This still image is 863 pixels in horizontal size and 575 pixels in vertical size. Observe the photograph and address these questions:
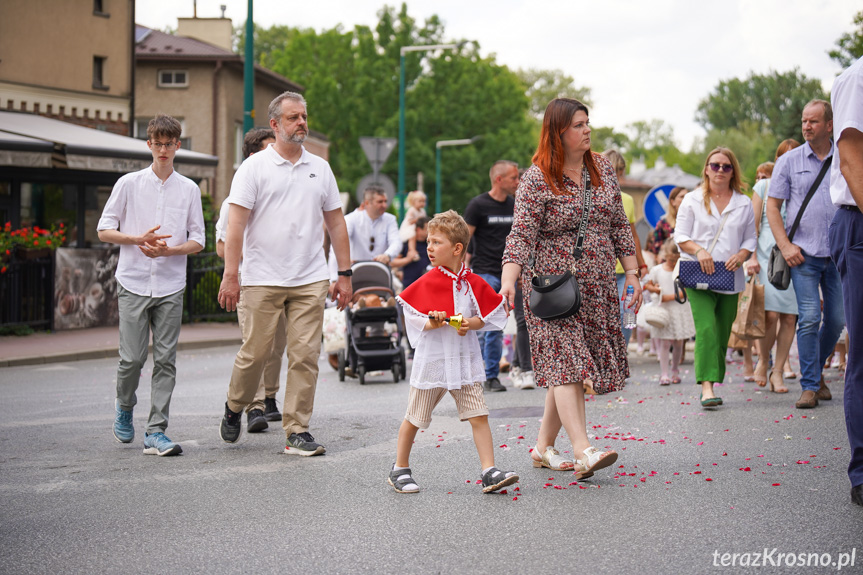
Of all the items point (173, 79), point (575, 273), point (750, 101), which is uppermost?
point (750, 101)

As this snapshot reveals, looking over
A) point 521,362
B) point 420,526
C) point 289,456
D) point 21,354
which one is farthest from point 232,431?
point 21,354

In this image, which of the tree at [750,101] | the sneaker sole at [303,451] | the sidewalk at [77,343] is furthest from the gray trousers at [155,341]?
the tree at [750,101]

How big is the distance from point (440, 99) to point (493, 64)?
990 cm

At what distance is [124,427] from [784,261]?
513 cm

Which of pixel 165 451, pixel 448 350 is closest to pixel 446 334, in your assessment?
pixel 448 350

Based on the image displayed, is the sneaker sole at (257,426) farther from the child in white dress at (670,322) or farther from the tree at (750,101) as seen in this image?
the tree at (750,101)

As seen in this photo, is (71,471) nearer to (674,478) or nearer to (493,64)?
(674,478)

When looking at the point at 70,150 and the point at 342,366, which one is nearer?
the point at 342,366

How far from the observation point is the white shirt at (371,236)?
12758 millimetres

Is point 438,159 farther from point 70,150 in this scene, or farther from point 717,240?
point 717,240

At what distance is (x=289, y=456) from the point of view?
23.1 ft

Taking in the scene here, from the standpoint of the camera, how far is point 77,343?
53.8 feet

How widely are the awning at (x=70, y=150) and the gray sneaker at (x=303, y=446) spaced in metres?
14.5

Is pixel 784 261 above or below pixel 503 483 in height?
above
